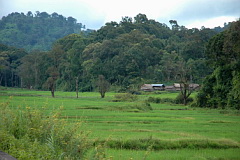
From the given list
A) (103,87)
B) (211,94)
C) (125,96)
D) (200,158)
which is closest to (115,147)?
(200,158)

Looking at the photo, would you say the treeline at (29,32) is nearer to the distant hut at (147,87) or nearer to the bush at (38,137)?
the distant hut at (147,87)

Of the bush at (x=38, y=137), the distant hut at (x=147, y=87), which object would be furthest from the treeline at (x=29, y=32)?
the bush at (x=38, y=137)

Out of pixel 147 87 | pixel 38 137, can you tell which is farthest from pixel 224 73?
pixel 38 137

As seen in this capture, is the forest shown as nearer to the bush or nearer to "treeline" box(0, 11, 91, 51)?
the bush

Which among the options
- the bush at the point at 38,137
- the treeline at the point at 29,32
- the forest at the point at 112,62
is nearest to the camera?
the bush at the point at 38,137

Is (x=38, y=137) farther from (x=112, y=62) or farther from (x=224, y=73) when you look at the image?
(x=112, y=62)

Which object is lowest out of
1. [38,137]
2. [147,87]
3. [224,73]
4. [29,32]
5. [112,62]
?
[38,137]

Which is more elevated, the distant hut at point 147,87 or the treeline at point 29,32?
the treeline at point 29,32

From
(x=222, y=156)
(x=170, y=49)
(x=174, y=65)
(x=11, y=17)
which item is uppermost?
(x=11, y=17)

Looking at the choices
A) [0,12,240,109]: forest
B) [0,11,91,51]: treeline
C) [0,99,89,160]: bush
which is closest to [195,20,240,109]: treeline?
[0,12,240,109]: forest

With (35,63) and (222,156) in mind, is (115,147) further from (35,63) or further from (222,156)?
(35,63)

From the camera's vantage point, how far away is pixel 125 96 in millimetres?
44812

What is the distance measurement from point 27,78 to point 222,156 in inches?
3080

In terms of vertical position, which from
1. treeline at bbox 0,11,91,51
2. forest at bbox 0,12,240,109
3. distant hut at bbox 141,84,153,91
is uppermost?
treeline at bbox 0,11,91,51
